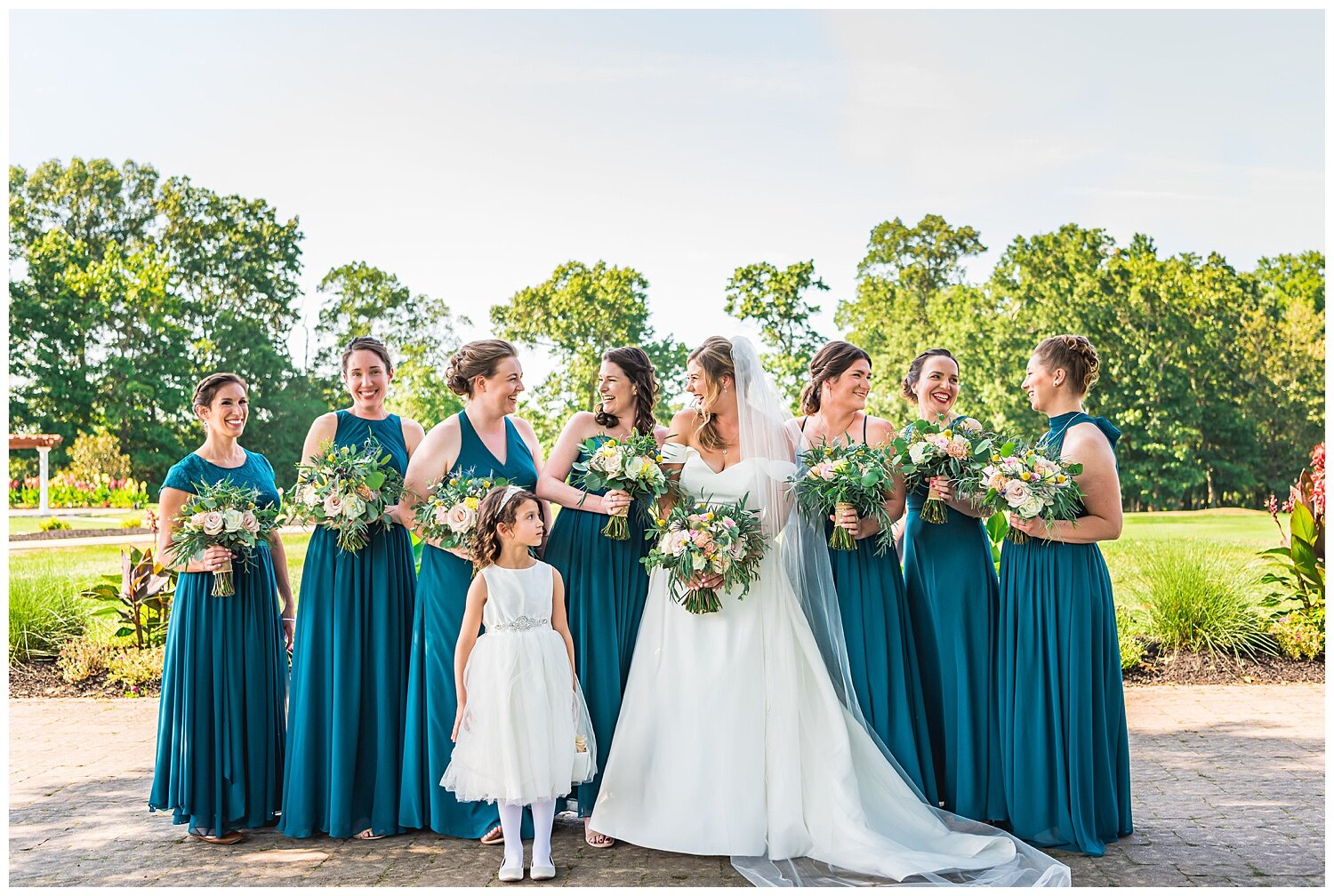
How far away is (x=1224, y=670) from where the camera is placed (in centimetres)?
1050

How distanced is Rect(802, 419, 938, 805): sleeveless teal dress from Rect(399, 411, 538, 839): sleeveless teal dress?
1969 millimetres

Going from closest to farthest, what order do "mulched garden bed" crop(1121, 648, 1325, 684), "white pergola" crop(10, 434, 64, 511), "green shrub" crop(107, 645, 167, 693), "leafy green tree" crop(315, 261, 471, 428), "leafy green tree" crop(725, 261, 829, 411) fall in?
"mulched garden bed" crop(1121, 648, 1325, 684), "green shrub" crop(107, 645, 167, 693), "white pergola" crop(10, 434, 64, 511), "leafy green tree" crop(725, 261, 829, 411), "leafy green tree" crop(315, 261, 471, 428)

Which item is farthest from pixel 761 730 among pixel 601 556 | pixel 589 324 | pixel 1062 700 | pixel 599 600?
pixel 589 324

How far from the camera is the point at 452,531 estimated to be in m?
5.36

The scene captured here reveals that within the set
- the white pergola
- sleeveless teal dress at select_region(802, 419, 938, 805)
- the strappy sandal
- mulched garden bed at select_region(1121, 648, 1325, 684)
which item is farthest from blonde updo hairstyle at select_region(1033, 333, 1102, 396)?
the white pergola

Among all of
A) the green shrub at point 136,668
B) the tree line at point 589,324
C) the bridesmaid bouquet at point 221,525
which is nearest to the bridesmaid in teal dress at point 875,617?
the bridesmaid bouquet at point 221,525

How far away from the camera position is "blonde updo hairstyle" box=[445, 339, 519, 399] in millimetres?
5883

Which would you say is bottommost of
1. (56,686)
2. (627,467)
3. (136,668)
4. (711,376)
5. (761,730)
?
(56,686)

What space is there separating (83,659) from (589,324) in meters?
18.6

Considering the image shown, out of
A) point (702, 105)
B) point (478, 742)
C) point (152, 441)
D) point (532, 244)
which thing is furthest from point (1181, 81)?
point (478, 742)

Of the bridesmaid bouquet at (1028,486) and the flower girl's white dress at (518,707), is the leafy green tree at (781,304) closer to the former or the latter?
the bridesmaid bouquet at (1028,486)

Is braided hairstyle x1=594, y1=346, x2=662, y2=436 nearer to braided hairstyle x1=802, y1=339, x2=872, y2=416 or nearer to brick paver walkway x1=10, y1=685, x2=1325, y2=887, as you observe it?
braided hairstyle x1=802, y1=339, x2=872, y2=416

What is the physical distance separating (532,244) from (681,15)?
8850 mm

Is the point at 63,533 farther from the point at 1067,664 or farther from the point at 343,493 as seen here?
the point at 1067,664
